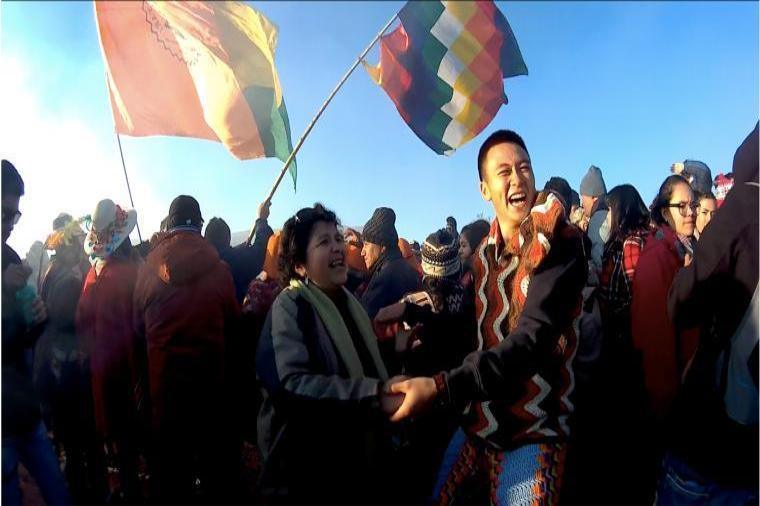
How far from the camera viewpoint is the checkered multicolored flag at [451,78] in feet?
14.8

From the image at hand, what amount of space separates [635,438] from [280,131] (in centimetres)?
363

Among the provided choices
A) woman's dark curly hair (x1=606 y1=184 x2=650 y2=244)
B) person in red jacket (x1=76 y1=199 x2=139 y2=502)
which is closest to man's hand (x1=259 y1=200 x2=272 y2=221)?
person in red jacket (x1=76 y1=199 x2=139 y2=502)

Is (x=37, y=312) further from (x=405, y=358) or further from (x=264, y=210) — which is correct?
(x=264, y=210)

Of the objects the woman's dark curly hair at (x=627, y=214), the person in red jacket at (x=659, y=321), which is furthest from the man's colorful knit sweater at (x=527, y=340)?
the woman's dark curly hair at (x=627, y=214)

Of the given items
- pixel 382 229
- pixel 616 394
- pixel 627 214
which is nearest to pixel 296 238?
pixel 382 229

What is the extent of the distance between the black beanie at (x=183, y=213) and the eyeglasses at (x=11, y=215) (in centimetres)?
99

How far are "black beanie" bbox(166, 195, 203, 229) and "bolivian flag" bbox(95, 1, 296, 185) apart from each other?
54 centimetres

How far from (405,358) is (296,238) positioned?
2.33 ft

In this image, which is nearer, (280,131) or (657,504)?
(657,504)

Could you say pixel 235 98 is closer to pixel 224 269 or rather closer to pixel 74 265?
pixel 224 269

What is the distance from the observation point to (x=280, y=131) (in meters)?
4.38

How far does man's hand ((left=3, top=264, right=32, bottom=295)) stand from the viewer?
222 cm

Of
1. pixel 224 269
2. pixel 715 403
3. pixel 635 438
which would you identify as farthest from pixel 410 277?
pixel 715 403

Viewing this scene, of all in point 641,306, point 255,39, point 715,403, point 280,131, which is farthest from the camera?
point 280,131
